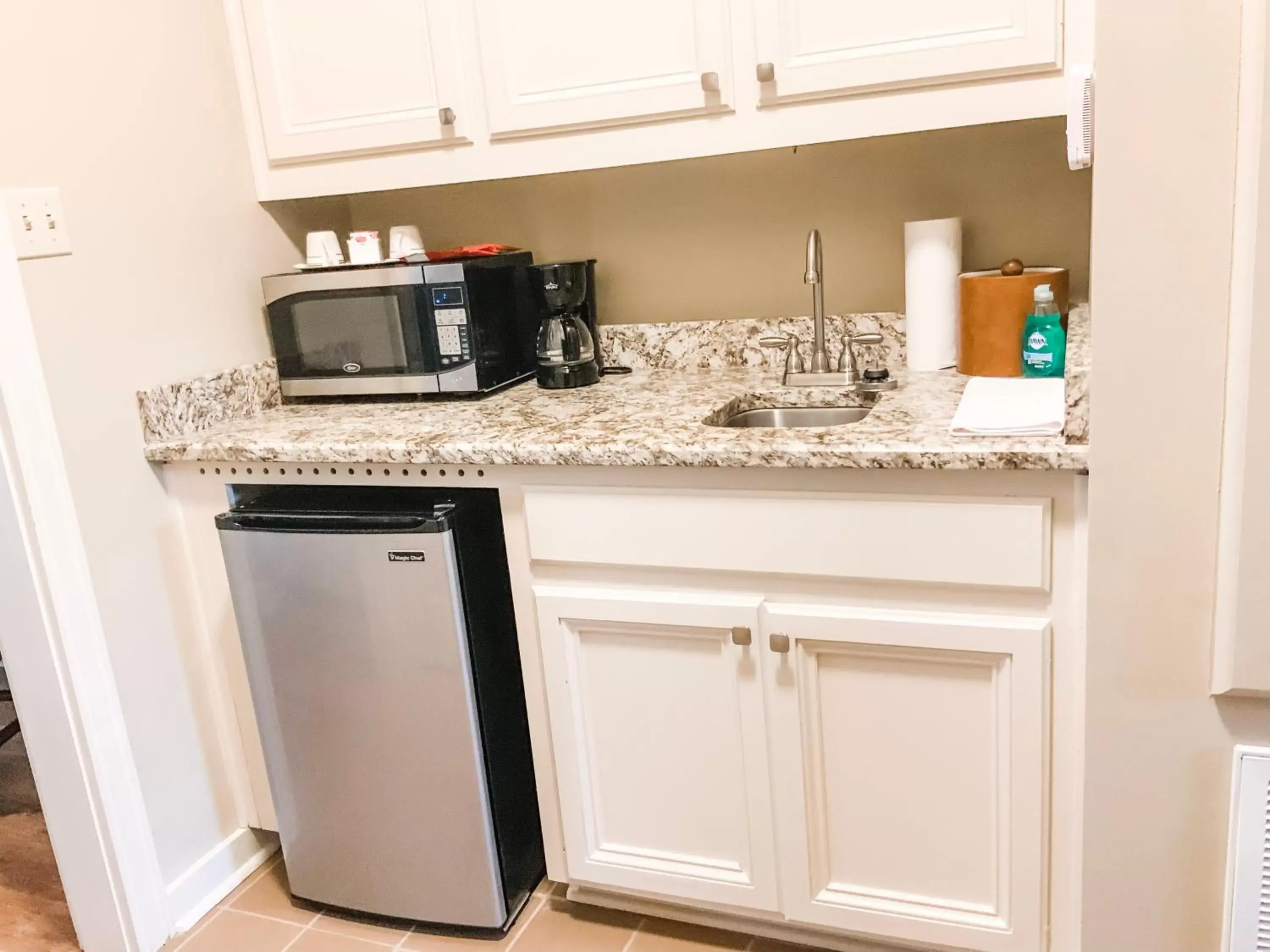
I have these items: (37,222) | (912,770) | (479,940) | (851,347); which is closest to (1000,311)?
(851,347)

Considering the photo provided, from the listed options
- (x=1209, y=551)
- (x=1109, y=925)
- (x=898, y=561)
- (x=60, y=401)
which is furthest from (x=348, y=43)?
(x=1109, y=925)

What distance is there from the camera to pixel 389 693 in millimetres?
1601

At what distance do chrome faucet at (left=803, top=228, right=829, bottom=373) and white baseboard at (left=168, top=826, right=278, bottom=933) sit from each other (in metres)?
1.42

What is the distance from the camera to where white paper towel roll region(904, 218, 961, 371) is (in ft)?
5.73

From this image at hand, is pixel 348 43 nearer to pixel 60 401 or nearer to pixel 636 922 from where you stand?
pixel 60 401

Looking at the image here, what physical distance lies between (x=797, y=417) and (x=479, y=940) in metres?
1.07

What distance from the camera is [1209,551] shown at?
109 cm

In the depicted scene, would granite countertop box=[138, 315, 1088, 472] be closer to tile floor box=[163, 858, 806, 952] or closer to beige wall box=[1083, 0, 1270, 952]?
beige wall box=[1083, 0, 1270, 952]

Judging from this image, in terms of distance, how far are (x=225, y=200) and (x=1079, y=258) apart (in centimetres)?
158

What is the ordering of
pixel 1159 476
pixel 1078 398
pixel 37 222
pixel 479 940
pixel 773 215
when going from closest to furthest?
1. pixel 1159 476
2. pixel 1078 398
3. pixel 37 222
4. pixel 479 940
5. pixel 773 215

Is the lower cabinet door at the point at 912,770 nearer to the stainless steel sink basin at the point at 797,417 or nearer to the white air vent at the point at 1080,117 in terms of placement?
the stainless steel sink basin at the point at 797,417

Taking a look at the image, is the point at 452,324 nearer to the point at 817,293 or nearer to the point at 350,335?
the point at 350,335

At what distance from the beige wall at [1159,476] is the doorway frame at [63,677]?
57.5 inches

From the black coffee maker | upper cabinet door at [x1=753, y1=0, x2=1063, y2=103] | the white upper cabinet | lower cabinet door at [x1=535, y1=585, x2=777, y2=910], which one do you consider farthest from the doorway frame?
upper cabinet door at [x1=753, y1=0, x2=1063, y2=103]
